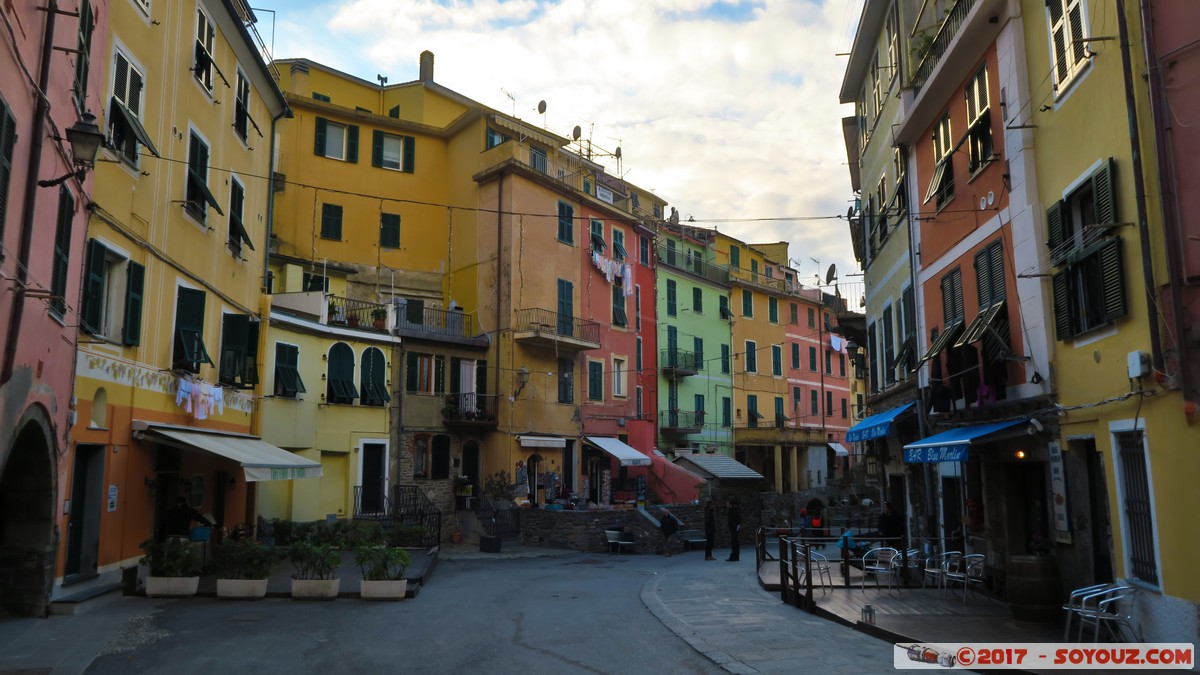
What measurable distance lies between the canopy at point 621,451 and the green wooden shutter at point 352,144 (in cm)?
1444

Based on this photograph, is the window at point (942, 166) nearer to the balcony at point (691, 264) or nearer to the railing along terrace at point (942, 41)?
the railing along terrace at point (942, 41)

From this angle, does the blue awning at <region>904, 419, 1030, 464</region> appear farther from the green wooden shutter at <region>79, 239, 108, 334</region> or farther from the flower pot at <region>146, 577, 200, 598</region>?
the green wooden shutter at <region>79, 239, 108, 334</region>

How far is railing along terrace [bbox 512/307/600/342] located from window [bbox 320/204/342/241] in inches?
298

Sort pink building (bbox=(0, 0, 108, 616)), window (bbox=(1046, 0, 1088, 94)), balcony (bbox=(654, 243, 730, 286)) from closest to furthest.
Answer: pink building (bbox=(0, 0, 108, 616))
window (bbox=(1046, 0, 1088, 94))
balcony (bbox=(654, 243, 730, 286))

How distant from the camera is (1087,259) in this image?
11.0 m

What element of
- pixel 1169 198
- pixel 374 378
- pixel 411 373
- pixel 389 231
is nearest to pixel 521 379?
pixel 411 373

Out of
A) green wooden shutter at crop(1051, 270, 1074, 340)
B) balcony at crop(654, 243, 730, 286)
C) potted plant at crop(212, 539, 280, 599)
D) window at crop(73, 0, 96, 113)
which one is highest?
balcony at crop(654, 243, 730, 286)

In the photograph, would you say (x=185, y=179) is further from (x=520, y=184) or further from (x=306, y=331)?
(x=520, y=184)

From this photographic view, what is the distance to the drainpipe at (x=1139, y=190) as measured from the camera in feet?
30.7

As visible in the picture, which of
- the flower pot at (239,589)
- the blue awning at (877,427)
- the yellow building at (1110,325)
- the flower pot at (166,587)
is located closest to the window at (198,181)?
the flower pot at (166,587)

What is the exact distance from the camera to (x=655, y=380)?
40.8 m

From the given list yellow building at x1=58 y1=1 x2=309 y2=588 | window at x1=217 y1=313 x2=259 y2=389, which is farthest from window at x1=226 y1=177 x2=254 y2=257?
window at x1=217 y1=313 x2=259 y2=389

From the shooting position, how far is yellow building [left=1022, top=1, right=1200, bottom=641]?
9.25 metres

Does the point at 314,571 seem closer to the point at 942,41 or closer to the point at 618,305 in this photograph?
the point at 942,41
